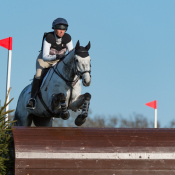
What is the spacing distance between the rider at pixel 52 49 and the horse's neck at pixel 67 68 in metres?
0.18

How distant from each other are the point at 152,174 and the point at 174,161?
1.03 ft

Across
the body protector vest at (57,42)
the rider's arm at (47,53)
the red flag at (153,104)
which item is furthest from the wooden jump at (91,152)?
the red flag at (153,104)

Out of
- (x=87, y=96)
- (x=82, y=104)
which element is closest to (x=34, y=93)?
(x=82, y=104)

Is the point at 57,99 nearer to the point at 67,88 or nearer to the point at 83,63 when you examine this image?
the point at 67,88

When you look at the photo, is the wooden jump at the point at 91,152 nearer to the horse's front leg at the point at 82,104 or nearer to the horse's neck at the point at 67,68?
the horse's front leg at the point at 82,104

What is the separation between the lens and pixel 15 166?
4.12 meters

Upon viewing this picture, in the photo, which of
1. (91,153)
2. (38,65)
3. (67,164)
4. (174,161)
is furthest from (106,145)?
(38,65)

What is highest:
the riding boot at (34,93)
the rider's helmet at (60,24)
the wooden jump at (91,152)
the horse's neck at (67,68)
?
the rider's helmet at (60,24)

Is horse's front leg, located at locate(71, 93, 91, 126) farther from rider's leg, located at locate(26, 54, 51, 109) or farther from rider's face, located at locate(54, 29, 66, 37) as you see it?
rider's face, located at locate(54, 29, 66, 37)

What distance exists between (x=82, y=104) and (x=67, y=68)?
1.97ft

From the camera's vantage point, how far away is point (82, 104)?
6078 millimetres

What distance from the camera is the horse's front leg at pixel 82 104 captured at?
5.81m

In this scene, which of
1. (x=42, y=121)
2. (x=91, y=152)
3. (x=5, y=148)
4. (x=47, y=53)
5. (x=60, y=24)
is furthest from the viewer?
(x=42, y=121)

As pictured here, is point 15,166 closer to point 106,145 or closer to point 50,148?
point 50,148
